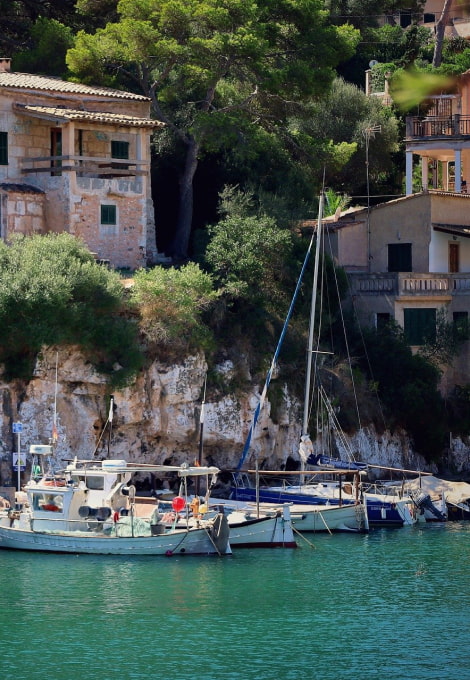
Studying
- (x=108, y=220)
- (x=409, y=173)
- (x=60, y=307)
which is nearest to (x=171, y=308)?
(x=60, y=307)

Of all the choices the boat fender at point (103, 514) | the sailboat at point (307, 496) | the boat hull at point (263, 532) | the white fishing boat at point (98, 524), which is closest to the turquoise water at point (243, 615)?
the white fishing boat at point (98, 524)

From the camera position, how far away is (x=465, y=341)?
60.1 metres

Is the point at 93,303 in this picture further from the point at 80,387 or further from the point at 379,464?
the point at 379,464

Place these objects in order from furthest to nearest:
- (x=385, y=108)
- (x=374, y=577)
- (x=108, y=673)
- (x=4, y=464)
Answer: (x=385, y=108), (x=4, y=464), (x=374, y=577), (x=108, y=673)

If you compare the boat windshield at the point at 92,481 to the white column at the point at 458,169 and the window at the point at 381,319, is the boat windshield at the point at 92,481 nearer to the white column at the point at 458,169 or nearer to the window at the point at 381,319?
the window at the point at 381,319

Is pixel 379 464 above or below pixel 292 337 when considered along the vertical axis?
below

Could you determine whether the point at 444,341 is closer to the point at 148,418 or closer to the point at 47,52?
the point at 148,418

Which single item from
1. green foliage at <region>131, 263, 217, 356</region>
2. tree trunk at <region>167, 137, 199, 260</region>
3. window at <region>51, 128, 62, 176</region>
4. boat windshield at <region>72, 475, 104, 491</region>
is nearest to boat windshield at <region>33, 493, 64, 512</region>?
boat windshield at <region>72, 475, 104, 491</region>

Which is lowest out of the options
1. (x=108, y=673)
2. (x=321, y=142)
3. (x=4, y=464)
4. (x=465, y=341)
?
(x=108, y=673)

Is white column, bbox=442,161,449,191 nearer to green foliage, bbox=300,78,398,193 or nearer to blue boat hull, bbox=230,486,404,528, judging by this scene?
green foliage, bbox=300,78,398,193

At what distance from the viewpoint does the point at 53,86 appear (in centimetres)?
5634

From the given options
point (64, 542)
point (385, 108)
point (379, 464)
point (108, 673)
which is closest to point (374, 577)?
point (64, 542)

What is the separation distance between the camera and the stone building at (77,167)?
54.9 metres

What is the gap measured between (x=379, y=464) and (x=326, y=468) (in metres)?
5.22
